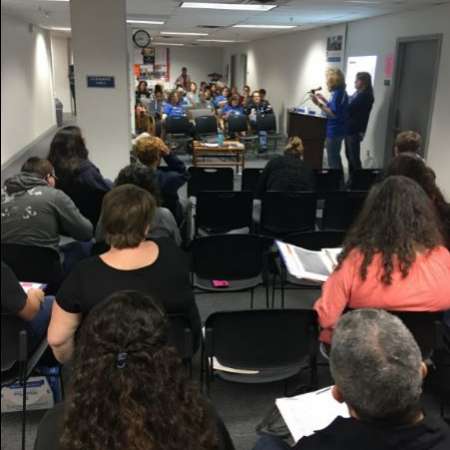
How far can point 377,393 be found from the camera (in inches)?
45.4

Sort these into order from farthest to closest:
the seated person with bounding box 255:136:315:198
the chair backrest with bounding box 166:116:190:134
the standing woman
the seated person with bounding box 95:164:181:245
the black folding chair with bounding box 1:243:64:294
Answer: the chair backrest with bounding box 166:116:190:134 → the standing woman → the seated person with bounding box 255:136:315:198 → the seated person with bounding box 95:164:181:245 → the black folding chair with bounding box 1:243:64:294

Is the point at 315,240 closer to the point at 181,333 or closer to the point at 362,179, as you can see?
the point at 181,333

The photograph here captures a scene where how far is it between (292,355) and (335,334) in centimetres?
94

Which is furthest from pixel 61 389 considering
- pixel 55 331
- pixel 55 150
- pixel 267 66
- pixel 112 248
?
pixel 267 66

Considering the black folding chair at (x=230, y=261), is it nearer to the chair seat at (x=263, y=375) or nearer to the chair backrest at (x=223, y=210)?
the chair backrest at (x=223, y=210)

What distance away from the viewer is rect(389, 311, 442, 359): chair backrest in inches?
81.9

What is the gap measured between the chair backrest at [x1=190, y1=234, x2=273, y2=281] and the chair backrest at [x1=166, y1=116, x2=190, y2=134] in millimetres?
6459

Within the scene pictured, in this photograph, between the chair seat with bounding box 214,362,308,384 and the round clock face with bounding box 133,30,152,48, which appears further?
the round clock face with bounding box 133,30,152,48

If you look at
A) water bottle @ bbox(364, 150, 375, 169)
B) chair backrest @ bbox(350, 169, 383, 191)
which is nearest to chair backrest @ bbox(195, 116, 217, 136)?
water bottle @ bbox(364, 150, 375, 169)

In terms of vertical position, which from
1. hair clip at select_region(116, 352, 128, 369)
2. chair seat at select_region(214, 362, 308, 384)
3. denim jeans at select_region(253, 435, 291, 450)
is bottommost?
chair seat at select_region(214, 362, 308, 384)

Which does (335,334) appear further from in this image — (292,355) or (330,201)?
(330,201)

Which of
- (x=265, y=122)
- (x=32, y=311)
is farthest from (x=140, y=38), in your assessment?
(x=32, y=311)

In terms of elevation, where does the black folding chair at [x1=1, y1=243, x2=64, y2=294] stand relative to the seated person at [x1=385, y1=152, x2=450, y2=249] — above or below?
below

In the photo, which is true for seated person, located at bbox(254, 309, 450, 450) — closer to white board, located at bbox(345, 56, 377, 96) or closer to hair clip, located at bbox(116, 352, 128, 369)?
hair clip, located at bbox(116, 352, 128, 369)
